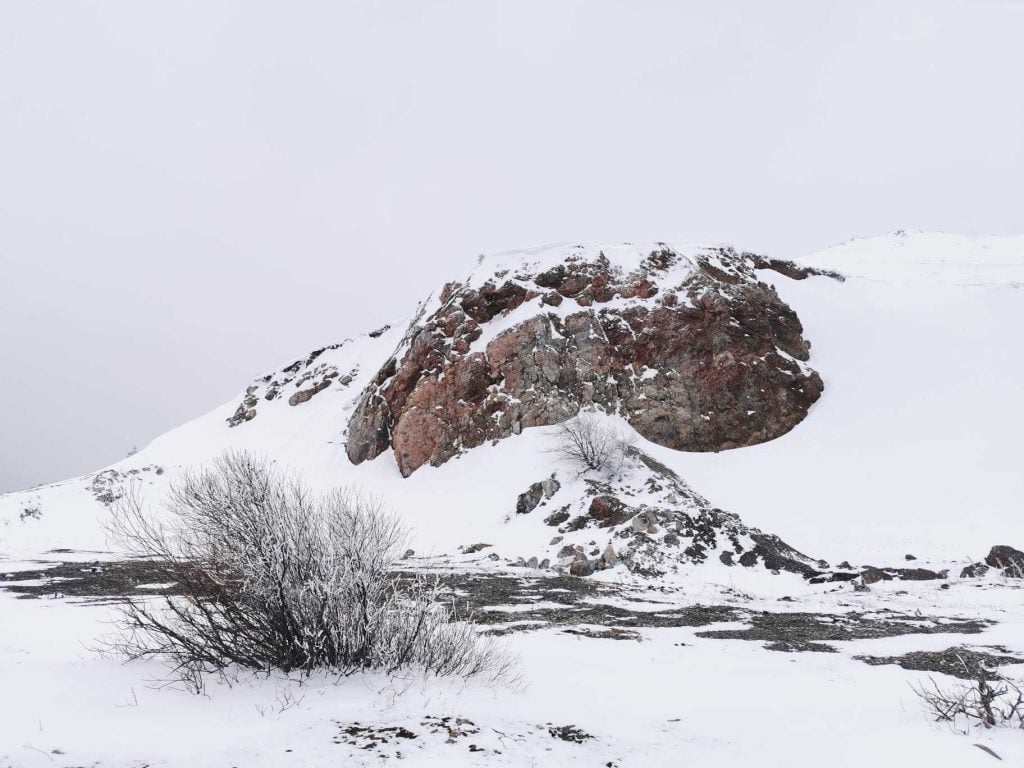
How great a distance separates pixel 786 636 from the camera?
30.0 ft

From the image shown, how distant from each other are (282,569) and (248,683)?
100cm

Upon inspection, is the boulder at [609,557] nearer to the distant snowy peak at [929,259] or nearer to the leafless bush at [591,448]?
the leafless bush at [591,448]

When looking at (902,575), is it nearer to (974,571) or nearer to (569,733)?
(974,571)

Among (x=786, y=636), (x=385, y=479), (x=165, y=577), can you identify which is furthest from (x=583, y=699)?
(x=385, y=479)

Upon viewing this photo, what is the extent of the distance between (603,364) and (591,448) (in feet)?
24.8

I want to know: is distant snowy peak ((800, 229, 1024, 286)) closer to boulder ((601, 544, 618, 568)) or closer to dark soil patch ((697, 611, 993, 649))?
boulder ((601, 544, 618, 568))

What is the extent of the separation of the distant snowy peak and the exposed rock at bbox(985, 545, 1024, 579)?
103ft

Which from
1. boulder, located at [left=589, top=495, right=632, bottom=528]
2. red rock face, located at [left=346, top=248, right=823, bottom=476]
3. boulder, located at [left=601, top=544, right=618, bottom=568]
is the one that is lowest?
boulder, located at [left=601, top=544, right=618, bottom=568]

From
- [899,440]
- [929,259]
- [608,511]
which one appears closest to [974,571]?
[608,511]

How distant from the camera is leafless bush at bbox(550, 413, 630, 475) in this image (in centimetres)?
2303

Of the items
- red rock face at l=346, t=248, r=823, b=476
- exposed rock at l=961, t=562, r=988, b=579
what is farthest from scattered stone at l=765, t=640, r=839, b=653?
red rock face at l=346, t=248, r=823, b=476

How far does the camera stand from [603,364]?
97.0 ft

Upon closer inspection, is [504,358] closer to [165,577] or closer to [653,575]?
[653,575]

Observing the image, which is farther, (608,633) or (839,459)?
(839,459)
